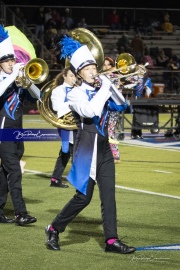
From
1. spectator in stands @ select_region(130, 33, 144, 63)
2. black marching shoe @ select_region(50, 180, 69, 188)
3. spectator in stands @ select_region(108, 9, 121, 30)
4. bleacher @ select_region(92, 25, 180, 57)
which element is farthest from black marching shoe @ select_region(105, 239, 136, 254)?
spectator in stands @ select_region(108, 9, 121, 30)

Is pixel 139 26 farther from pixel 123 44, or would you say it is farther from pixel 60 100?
pixel 60 100

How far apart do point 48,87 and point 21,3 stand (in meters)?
20.6

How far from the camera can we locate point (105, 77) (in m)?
6.77

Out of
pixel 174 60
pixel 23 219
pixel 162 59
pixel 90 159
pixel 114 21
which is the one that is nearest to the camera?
pixel 90 159

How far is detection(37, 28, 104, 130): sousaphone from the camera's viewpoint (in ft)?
34.0

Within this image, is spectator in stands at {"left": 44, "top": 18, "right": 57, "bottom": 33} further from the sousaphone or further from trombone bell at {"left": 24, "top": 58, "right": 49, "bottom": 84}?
trombone bell at {"left": 24, "top": 58, "right": 49, "bottom": 84}

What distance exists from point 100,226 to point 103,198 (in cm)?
118

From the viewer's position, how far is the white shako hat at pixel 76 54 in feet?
22.5

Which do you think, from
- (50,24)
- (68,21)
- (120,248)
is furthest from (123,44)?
(120,248)

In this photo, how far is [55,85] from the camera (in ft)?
34.9

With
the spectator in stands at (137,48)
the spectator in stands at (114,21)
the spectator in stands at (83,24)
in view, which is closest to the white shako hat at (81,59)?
the spectator in stands at (137,48)

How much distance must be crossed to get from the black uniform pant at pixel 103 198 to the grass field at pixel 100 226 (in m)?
0.25

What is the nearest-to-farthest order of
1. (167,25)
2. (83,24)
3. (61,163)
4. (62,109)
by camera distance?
(62,109)
(61,163)
(83,24)
(167,25)

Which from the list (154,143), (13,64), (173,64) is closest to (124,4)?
(173,64)
